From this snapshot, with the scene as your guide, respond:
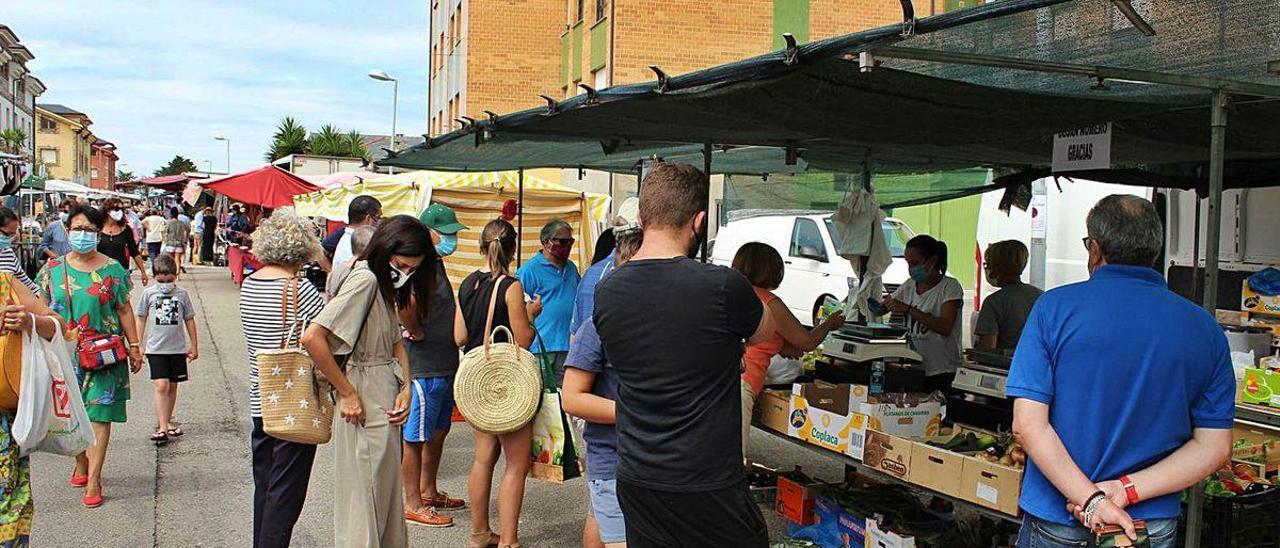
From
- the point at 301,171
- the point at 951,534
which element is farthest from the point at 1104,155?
the point at 301,171

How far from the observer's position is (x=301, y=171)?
30.4 metres

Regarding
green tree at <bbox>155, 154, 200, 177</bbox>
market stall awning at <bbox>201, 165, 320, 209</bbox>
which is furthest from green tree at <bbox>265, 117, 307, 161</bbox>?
green tree at <bbox>155, 154, 200, 177</bbox>

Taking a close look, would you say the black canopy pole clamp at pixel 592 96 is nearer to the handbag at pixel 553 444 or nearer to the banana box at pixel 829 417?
the handbag at pixel 553 444

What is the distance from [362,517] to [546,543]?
5.46 feet

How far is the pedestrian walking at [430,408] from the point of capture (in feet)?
19.6

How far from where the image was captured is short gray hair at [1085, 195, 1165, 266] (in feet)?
9.84

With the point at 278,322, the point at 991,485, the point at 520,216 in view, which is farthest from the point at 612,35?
the point at 991,485

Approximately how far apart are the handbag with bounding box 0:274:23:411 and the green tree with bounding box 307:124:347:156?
4472cm

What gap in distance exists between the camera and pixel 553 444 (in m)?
5.27

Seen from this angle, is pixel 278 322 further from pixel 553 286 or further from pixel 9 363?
pixel 553 286

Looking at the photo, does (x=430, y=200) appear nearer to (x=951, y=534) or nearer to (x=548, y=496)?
(x=548, y=496)

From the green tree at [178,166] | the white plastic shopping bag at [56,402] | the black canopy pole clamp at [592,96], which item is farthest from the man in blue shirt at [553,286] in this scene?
the green tree at [178,166]

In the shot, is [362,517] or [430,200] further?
[430,200]

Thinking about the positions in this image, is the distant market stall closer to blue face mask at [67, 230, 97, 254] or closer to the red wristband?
blue face mask at [67, 230, 97, 254]
